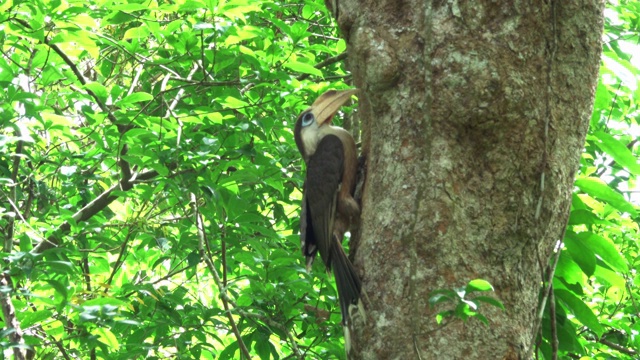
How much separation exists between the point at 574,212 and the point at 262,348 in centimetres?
161

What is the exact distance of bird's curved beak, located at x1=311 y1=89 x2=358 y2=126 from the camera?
3.55 m

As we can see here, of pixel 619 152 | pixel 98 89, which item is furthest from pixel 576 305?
pixel 98 89

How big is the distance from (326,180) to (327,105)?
0.41m

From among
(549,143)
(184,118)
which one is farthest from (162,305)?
(549,143)

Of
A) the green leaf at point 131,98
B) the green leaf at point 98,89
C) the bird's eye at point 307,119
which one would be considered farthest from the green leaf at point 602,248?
the green leaf at point 98,89

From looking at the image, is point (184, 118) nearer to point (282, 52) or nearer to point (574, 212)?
point (282, 52)

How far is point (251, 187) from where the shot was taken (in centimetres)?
396

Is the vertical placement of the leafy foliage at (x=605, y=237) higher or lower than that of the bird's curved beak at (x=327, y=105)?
lower

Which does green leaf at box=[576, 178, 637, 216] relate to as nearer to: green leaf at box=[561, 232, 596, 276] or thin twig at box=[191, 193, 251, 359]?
green leaf at box=[561, 232, 596, 276]

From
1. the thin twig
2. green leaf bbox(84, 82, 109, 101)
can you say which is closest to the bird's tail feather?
the thin twig

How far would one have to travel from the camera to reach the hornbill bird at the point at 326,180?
320 cm

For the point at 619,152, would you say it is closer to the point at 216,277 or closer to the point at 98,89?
the point at 216,277

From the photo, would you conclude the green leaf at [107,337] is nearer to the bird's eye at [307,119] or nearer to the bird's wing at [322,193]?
the bird's wing at [322,193]

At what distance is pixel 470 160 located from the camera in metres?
2.36
